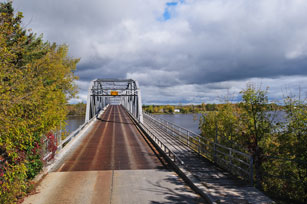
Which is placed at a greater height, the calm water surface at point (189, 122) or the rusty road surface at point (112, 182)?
the rusty road surface at point (112, 182)

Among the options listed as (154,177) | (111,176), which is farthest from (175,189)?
(111,176)

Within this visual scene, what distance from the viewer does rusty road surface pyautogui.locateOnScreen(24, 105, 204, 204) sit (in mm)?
8156

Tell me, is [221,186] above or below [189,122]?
above

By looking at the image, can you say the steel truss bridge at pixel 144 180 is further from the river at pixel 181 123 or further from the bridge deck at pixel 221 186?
the river at pixel 181 123

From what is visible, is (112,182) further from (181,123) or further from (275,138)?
(181,123)

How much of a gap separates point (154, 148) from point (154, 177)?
286 inches

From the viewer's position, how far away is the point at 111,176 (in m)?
10.7

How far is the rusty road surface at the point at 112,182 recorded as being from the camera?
8.16 m

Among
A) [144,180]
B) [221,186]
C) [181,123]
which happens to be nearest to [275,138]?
[221,186]

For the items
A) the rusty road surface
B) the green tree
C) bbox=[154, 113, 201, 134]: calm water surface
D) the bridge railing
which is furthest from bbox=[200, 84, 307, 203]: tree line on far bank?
bbox=[154, 113, 201, 134]: calm water surface

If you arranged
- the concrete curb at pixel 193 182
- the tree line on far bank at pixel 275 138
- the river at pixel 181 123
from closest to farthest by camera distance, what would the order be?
1. the concrete curb at pixel 193 182
2. the tree line on far bank at pixel 275 138
3. the river at pixel 181 123

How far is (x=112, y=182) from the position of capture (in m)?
9.82

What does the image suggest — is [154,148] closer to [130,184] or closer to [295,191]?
[130,184]

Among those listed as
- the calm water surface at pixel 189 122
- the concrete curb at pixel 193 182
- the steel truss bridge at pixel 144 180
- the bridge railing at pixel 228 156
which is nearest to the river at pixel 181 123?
the calm water surface at pixel 189 122
